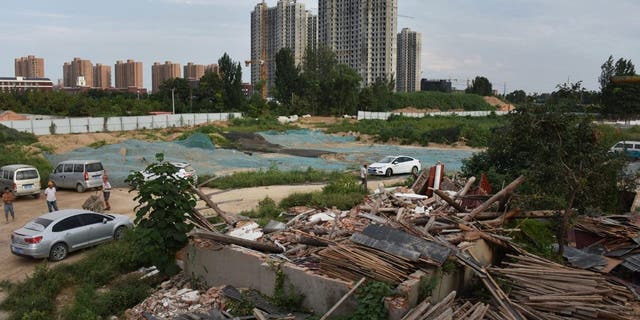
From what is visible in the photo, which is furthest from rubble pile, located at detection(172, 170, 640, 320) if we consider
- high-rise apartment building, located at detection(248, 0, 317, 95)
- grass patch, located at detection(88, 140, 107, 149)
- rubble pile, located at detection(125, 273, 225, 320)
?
high-rise apartment building, located at detection(248, 0, 317, 95)

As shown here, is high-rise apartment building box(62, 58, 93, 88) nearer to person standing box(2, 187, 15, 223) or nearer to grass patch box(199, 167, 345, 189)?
grass patch box(199, 167, 345, 189)

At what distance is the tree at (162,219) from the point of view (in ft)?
39.5

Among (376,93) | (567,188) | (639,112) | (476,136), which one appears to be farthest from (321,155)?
(376,93)

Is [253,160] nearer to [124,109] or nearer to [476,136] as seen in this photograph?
[476,136]

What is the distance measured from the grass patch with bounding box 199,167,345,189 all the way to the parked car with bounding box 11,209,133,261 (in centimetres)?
946

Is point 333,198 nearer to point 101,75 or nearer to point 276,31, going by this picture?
point 276,31

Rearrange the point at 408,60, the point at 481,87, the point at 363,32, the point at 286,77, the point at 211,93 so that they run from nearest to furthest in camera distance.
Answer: the point at 211,93 < the point at 286,77 < the point at 363,32 < the point at 481,87 < the point at 408,60

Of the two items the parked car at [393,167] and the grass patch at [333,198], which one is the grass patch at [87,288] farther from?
the parked car at [393,167]

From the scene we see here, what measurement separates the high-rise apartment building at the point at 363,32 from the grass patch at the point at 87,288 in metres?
110

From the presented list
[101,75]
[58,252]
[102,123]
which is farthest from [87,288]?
[101,75]

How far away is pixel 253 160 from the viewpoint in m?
34.8

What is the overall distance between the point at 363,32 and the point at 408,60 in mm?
32074

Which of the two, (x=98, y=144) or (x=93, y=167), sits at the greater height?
(x=98, y=144)

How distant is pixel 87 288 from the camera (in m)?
11.8
